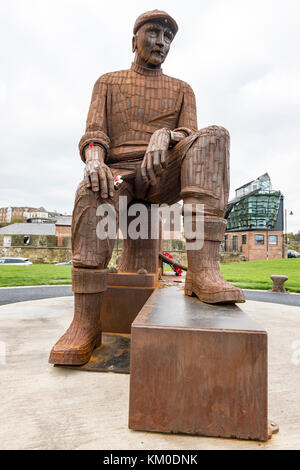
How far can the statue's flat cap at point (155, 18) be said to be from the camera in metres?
1.98

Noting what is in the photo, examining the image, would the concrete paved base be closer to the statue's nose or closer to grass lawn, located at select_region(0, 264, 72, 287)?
the statue's nose

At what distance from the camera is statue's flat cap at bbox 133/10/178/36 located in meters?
1.98

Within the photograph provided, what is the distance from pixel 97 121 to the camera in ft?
6.77

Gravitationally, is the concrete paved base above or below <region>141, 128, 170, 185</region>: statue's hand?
below

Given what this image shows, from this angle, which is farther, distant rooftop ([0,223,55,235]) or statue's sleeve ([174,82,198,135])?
distant rooftop ([0,223,55,235])

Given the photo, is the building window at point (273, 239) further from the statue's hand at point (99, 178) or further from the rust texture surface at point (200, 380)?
the rust texture surface at point (200, 380)

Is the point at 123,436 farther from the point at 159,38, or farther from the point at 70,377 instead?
the point at 159,38

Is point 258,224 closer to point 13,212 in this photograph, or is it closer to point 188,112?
point 188,112

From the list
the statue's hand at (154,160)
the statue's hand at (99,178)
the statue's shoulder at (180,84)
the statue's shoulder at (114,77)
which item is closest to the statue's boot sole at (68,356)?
the statue's hand at (99,178)

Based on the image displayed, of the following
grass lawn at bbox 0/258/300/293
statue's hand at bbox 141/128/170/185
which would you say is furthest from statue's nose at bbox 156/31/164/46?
grass lawn at bbox 0/258/300/293

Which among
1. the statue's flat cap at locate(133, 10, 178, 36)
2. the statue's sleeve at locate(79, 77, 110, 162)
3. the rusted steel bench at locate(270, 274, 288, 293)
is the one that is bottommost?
the rusted steel bench at locate(270, 274, 288, 293)

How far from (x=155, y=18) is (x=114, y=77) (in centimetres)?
48

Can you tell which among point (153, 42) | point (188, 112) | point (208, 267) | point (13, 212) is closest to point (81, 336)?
point (208, 267)

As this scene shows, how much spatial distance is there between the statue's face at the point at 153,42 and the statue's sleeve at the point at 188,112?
279 mm
